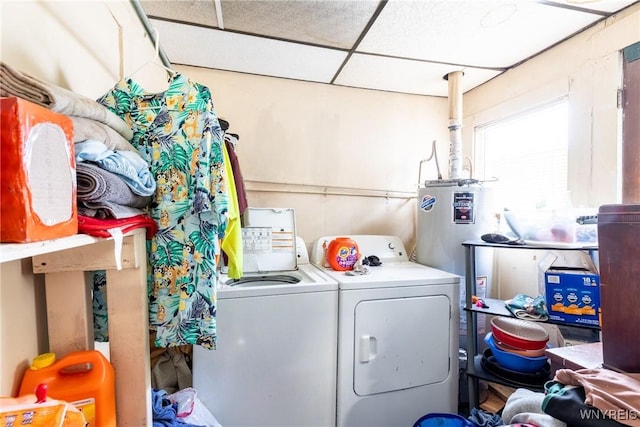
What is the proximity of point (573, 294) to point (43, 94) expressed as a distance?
2.18 meters

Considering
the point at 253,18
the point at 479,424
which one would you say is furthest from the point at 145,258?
the point at 479,424

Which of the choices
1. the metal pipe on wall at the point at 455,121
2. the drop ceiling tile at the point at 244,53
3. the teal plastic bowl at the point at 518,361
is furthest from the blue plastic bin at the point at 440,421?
the drop ceiling tile at the point at 244,53

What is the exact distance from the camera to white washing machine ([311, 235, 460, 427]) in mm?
1722

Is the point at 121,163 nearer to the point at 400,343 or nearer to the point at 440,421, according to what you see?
the point at 400,343

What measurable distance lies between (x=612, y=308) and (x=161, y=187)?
160 cm

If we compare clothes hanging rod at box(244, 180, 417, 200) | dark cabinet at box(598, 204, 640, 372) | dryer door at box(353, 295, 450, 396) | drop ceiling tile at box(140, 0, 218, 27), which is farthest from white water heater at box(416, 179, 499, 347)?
drop ceiling tile at box(140, 0, 218, 27)

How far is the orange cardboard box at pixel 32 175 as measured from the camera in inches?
17.5

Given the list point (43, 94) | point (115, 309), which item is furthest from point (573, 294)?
point (43, 94)

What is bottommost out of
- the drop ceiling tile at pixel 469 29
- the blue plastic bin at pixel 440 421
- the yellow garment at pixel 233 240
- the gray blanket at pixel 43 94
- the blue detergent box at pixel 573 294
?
the blue plastic bin at pixel 440 421

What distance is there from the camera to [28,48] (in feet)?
2.67

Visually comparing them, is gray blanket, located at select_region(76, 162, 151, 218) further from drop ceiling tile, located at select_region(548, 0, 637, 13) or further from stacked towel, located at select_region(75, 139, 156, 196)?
drop ceiling tile, located at select_region(548, 0, 637, 13)

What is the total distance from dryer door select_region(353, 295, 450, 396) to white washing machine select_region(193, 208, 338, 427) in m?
0.18

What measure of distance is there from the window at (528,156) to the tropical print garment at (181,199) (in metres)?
1.87

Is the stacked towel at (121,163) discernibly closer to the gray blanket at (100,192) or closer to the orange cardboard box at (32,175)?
the gray blanket at (100,192)
